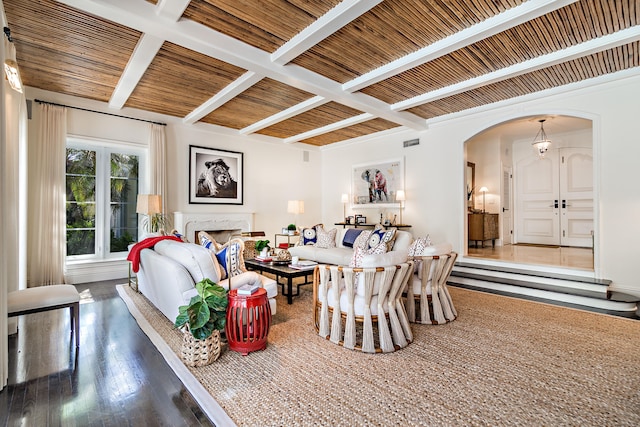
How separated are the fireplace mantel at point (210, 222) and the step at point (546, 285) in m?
4.59

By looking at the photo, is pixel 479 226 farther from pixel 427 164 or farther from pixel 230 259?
pixel 230 259

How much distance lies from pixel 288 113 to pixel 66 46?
3.24m

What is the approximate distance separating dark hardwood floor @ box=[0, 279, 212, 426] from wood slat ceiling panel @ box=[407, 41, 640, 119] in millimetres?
5524

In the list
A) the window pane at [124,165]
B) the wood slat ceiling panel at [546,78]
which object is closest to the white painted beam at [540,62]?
the wood slat ceiling panel at [546,78]

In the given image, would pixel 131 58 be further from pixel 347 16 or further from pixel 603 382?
pixel 603 382

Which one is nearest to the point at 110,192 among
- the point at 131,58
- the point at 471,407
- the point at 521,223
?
the point at 131,58

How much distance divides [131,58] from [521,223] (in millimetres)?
9784

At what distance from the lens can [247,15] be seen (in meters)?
3.05

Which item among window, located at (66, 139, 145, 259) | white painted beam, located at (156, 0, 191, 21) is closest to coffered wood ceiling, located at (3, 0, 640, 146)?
white painted beam, located at (156, 0, 191, 21)

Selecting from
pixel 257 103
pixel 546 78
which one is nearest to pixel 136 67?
pixel 257 103

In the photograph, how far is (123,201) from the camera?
19.5ft

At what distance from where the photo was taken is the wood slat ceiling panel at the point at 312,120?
5.82 meters

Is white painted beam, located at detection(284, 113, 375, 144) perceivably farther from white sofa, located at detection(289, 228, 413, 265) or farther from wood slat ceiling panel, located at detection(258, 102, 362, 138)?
white sofa, located at detection(289, 228, 413, 265)

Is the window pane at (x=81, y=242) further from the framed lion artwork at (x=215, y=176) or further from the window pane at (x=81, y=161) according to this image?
the framed lion artwork at (x=215, y=176)
